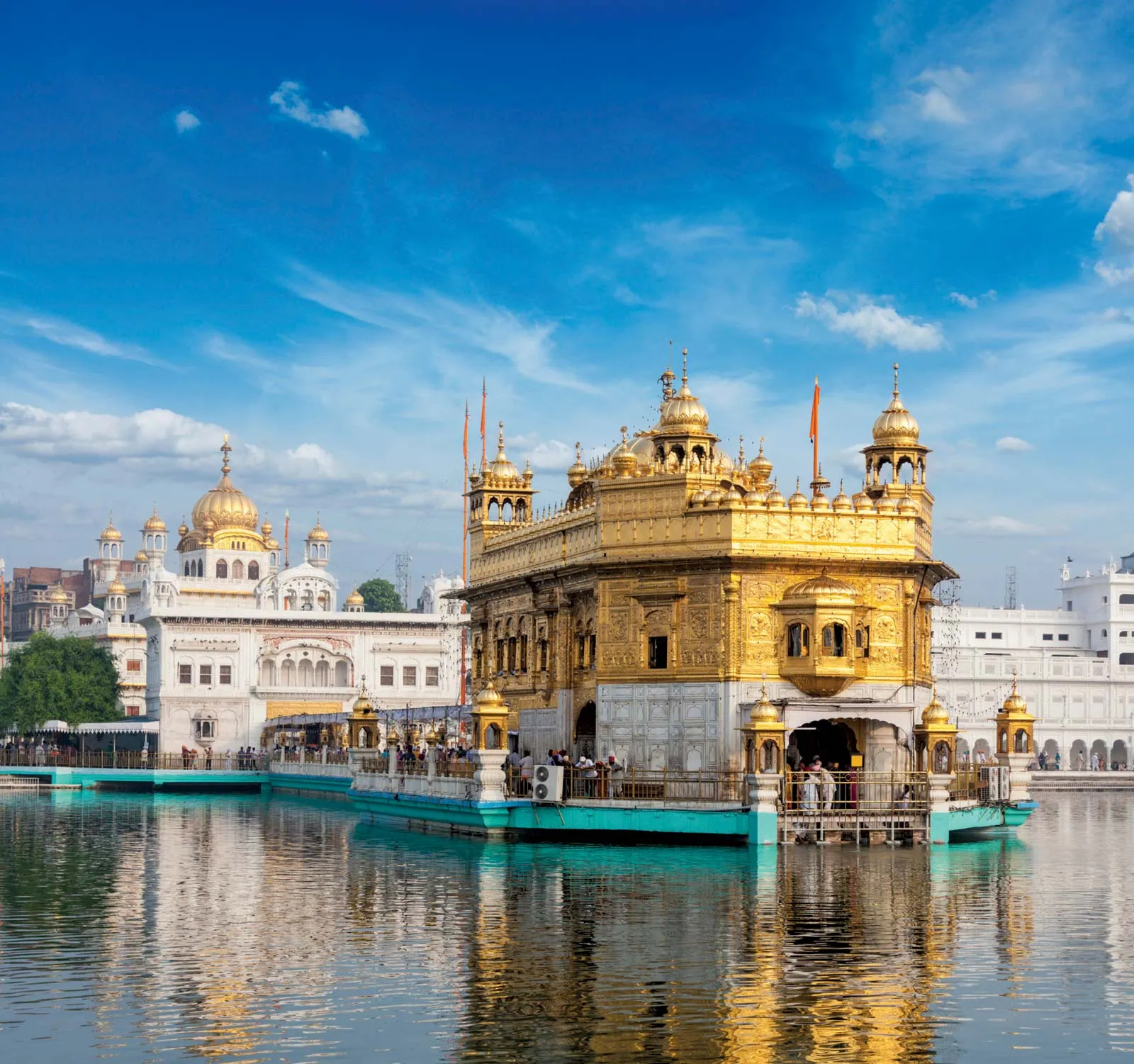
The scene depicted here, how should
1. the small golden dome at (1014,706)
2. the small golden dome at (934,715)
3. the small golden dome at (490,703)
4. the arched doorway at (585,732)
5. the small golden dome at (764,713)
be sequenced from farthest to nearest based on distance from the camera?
the small golden dome at (1014,706) < the arched doorway at (585,732) < the small golden dome at (490,703) < the small golden dome at (934,715) < the small golden dome at (764,713)

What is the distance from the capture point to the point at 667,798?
31.8 meters

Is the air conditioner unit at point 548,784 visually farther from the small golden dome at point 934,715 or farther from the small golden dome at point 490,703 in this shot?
the small golden dome at point 934,715

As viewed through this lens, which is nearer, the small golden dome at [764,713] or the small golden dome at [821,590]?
the small golden dome at [764,713]

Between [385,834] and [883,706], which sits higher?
[883,706]

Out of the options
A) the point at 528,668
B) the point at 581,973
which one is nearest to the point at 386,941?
the point at 581,973

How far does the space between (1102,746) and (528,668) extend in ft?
181

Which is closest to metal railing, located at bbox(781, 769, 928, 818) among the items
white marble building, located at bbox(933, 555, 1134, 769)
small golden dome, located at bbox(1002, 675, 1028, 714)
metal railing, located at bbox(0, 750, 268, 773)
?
small golden dome, located at bbox(1002, 675, 1028, 714)

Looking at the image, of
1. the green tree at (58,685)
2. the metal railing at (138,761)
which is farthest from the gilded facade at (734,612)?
the green tree at (58,685)

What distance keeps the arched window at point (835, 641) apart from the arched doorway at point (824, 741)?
282 cm

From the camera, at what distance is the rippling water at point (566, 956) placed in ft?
45.9

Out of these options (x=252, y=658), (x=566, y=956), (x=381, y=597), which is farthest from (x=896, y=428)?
(x=381, y=597)

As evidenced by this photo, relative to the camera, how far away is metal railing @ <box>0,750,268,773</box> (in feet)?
210

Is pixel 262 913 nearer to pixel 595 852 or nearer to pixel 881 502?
pixel 595 852

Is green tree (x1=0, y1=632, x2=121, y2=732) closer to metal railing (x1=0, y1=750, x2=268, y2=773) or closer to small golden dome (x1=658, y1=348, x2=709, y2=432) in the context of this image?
metal railing (x1=0, y1=750, x2=268, y2=773)
